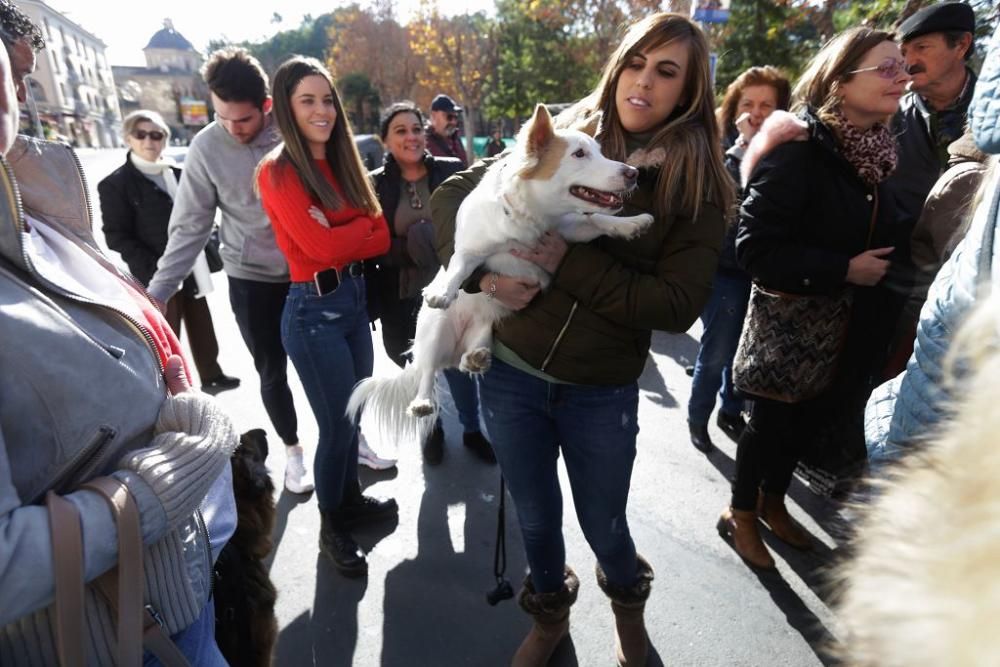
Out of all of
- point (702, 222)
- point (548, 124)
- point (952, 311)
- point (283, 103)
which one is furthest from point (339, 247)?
point (952, 311)

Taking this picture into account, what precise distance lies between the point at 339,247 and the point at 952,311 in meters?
2.13

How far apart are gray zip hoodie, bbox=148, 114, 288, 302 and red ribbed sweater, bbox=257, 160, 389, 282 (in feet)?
1.35

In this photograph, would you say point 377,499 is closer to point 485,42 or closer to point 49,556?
point 49,556

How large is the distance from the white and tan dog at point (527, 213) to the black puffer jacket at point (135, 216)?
315 centimetres

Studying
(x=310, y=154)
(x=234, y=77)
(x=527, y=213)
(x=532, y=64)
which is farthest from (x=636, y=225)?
(x=532, y=64)

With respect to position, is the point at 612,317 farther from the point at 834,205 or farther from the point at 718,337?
the point at 718,337

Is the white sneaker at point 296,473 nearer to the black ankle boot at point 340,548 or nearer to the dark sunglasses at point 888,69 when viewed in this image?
the black ankle boot at point 340,548

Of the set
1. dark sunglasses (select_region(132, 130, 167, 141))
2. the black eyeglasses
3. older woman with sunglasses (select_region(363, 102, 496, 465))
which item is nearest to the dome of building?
dark sunglasses (select_region(132, 130, 167, 141))

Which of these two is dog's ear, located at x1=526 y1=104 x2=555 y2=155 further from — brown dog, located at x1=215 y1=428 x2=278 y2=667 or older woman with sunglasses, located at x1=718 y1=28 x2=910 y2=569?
brown dog, located at x1=215 y1=428 x2=278 y2=667

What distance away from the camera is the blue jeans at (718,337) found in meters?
3.49

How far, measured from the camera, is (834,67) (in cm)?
219

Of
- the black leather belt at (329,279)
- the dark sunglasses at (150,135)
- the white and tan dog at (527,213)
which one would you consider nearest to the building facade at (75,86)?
the dark sunglasses at (150,135)

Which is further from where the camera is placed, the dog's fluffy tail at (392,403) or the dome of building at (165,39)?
the dome of building at (165,39)

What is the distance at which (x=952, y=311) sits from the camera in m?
1.06
